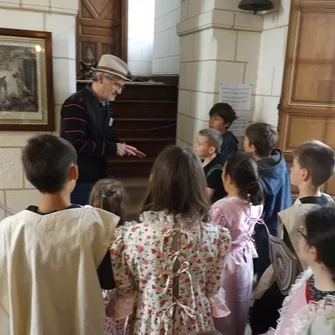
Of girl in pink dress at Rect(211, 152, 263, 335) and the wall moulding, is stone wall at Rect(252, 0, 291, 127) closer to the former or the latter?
the wall moulding

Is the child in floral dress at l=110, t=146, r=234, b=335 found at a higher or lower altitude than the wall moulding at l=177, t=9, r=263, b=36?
lower

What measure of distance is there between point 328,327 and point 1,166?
2.26m

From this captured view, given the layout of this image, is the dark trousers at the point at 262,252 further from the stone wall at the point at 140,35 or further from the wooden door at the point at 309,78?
the stone wall at the point at 140,35

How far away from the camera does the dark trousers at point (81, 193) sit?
2221 millimetres

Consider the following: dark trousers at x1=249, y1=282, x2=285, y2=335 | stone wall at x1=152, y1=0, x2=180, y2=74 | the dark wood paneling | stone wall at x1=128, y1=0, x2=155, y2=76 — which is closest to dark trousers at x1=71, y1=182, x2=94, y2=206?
dark trousers at x1=249, y1=282, x2=285, y2=335

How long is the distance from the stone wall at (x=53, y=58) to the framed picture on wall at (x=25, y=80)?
0.16 feet

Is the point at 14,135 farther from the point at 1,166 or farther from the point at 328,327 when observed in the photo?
the point at 328,327

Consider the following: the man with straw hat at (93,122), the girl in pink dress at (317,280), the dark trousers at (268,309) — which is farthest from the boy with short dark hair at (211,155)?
the girl in pink dress at (317,280)

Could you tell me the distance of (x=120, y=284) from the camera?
45.2 inches

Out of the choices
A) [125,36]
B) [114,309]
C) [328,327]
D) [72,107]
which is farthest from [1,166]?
[125,36]

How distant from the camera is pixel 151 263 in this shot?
3.63 ft

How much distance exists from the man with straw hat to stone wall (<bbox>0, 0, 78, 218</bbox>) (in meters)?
0.39

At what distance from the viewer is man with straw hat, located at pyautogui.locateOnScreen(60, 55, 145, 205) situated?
2.10m

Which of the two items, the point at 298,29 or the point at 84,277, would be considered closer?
the point at 84,277
